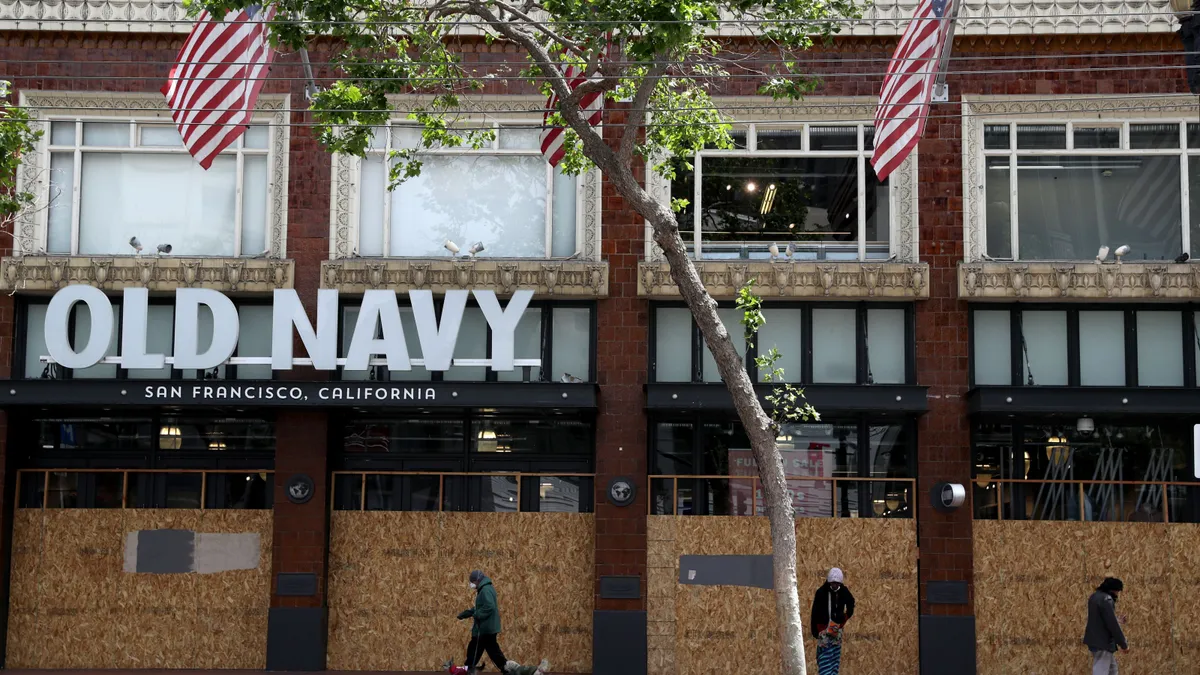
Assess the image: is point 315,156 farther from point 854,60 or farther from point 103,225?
point 854,60

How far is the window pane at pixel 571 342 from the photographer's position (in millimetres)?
20109

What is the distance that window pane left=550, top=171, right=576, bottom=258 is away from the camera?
20297mm

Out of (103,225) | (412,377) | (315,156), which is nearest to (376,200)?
(315,156)

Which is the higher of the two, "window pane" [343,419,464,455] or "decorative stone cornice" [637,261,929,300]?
"decorative stone cornice" [637,261,929,300]

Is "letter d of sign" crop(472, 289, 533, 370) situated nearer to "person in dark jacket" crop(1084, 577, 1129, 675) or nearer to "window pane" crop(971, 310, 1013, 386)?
"window pane" crop(971, 310, 1013, 386)

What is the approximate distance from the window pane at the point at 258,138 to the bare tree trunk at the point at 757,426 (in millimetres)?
8207

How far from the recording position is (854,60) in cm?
2006

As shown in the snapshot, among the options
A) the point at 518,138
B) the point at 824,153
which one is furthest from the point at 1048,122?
the point at 518,138

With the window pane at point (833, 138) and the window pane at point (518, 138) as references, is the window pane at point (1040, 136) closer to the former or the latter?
the window pane at point (833, 138)

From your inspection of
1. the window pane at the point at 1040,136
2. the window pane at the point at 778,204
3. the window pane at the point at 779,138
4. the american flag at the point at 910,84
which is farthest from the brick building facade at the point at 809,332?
the american flag at the point at 910,84

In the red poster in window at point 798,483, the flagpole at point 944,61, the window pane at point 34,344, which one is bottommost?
the red poster in window at point 798,483

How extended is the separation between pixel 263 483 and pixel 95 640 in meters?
3.20

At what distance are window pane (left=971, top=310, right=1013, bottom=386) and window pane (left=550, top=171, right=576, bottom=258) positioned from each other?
5.97m

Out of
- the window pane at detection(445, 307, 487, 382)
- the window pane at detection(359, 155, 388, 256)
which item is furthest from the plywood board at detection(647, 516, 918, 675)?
the window pane at detection(359, 155, 388, 256)
